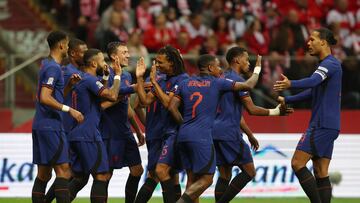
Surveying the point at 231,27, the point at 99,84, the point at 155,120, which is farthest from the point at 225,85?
the point at 231,27

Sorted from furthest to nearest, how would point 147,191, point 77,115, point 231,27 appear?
point 231,27 < point 147,191 < point 77,115

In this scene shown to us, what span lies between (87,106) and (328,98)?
285 cm

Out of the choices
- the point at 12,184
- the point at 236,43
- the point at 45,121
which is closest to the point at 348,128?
the point at 236,43

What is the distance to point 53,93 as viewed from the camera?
11602 millimetres

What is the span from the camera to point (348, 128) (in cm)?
1698

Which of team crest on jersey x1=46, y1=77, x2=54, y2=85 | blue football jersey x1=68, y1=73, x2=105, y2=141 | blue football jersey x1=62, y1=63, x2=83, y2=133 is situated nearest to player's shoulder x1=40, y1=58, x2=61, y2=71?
team crest on jersey x1=46, y1=77, x2=54, y2=85

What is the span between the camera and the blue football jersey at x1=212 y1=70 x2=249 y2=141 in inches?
499

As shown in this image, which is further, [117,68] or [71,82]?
[117,68]

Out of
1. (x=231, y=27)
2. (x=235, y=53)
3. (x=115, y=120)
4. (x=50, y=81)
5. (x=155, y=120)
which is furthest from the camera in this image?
(x=231, y=27)

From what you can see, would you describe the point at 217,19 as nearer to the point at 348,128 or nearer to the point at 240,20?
the point at 240,20

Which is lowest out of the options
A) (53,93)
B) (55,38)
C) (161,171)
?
(161,171)

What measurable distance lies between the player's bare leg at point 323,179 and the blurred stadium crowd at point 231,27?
540 cm

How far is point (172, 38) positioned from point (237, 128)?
6.66m

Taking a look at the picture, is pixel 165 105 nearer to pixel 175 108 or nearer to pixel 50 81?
pixel 175 108
